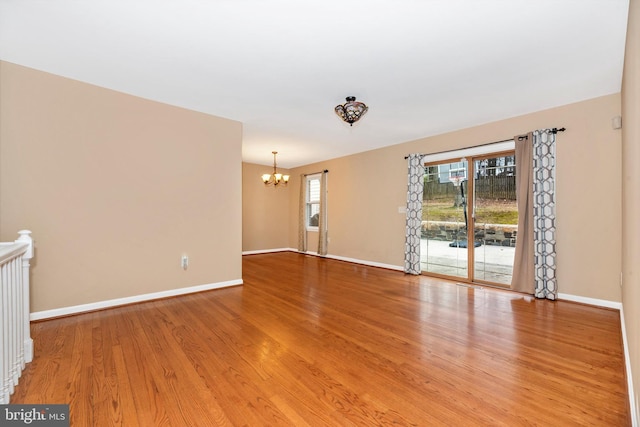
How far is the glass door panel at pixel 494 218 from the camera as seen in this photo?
419 centimetres

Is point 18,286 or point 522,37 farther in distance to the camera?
point 522,37

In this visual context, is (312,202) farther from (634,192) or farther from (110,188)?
(634,192)

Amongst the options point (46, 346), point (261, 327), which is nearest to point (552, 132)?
point (261, 327)

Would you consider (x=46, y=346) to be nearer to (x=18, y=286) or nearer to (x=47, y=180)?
(x=18, y=286)

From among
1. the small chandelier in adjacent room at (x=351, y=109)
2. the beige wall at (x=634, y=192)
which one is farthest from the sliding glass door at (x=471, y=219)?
the small chandelier in adjacent room at (x=351, y=109)

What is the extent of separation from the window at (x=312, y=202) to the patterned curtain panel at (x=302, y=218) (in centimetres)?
9

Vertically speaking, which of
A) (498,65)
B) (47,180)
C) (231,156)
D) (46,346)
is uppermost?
(498,65)

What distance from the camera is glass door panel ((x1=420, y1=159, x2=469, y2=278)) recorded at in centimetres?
474

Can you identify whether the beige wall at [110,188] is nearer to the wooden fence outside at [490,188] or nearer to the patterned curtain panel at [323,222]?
the patterned curtain panel at [323,222]

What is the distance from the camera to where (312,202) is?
25.7 ft

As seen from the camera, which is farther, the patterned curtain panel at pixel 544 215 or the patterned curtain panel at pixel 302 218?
the patterned curtain panel at pixel 302 218

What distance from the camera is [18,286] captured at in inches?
75.5

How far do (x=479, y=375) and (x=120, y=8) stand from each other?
368 centimetres

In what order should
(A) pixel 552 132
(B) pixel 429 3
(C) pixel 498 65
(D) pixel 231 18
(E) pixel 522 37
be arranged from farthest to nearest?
(A) pixel 552 132, (C) pixel 498 65, (E) pixel 522 37, (D) pixel 231 18, (B) pixel 429 3
